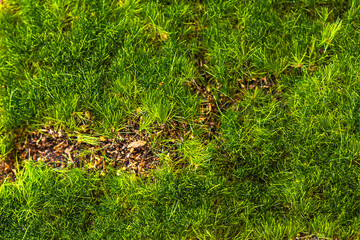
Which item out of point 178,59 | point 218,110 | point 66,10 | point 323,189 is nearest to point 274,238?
point 323,189

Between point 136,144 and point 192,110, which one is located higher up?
point 192,110

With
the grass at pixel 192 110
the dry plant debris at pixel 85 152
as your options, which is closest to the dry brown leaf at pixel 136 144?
the dry plant debris at pixel 85 152

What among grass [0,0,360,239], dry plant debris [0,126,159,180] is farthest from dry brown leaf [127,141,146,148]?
grass [0,0,360,239]

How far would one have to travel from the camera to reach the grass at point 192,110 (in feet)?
8.45

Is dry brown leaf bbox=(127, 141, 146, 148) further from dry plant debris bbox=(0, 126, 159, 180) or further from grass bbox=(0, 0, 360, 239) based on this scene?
grass bbox=(0, 0, 360, 239)

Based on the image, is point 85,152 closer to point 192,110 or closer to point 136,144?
point 136,144

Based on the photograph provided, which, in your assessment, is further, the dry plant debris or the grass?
the dry plant debris

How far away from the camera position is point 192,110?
2785 millimetres

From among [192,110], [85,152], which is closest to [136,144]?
[85,152]

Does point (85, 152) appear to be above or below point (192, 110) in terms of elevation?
below

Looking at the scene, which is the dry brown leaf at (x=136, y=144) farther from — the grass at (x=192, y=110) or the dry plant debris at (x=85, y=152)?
→ the grass at (x=192, y=110)

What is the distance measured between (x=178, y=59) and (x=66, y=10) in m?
1.18

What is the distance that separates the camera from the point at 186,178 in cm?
264

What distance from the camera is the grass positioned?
2.58 metres
